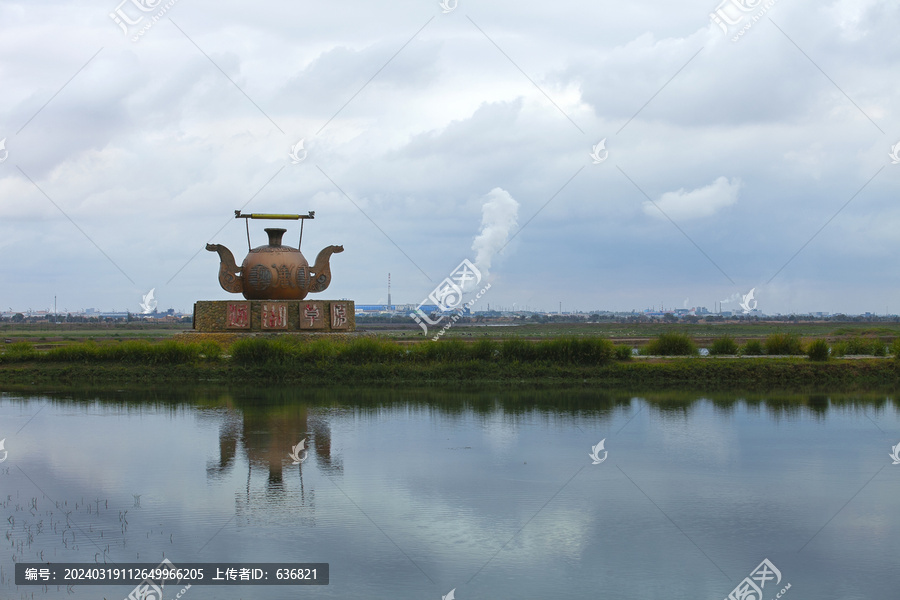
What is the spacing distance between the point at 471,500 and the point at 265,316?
1929 centimetres

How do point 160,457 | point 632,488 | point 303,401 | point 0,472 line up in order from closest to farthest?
point 632,488, point 0,472, point 160,457, point 303,401

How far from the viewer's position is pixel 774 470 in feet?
42.1

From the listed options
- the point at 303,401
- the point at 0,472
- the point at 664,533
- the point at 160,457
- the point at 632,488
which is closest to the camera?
the point at 664,533

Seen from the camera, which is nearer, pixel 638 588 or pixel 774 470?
pixel 638 588

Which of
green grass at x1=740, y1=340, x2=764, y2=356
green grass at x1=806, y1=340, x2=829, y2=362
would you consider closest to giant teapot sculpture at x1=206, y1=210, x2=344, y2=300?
green grass at x1=740, y1=340, x2=764, y2=356

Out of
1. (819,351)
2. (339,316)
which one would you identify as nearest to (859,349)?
(819,351)

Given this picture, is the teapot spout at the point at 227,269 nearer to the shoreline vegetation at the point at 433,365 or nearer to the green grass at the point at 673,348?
the shoreline vegetation at the point at 433,365

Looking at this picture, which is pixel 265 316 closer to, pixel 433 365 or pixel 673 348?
pixel 433 365

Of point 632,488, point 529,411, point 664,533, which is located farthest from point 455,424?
point 664,533

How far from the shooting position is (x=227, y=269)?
3016cm

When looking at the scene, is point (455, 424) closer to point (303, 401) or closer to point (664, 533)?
point (303, 401)

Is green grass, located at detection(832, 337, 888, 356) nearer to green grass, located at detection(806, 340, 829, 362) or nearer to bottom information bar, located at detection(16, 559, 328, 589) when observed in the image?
green grass, located at detection(806, 340, 829, 362)

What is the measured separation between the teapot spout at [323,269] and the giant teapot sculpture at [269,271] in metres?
0.45

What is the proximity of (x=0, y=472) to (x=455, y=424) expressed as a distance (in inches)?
317
